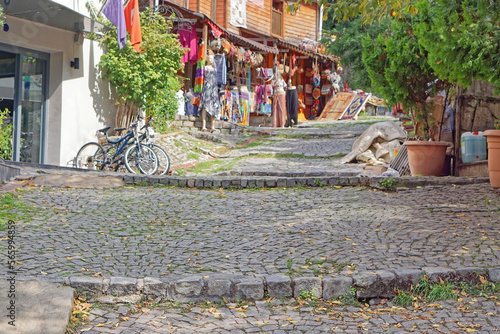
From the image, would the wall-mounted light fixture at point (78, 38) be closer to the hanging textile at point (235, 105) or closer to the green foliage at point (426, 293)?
the green foliage at point (426, 293)

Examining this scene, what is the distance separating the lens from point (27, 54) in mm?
10797

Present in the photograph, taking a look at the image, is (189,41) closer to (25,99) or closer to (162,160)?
(162,160)

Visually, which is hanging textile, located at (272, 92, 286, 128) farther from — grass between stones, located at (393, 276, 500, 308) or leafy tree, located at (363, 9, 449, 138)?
grass between stones, located at (393, 276, 500, 308)

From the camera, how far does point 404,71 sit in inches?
381

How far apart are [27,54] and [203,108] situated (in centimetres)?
798

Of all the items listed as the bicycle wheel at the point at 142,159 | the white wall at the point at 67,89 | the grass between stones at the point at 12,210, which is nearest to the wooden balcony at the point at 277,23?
the white wall at the point at 67,89

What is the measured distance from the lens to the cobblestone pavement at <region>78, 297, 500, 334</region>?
3.54 meters

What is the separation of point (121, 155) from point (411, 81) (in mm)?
6113

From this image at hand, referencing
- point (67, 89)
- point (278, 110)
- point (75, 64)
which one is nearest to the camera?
point (67, 89)

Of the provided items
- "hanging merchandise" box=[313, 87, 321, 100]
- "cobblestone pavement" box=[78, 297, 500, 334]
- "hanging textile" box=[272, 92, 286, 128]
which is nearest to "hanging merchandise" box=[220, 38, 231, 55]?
"hanging textile" box=[272, 92, 286, 128]

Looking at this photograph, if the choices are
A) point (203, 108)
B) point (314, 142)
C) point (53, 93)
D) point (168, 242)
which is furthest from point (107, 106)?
point (168, 242)

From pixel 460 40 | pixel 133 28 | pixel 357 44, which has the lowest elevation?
pixel 460 40

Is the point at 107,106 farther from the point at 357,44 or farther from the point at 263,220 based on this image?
the point at 357,44

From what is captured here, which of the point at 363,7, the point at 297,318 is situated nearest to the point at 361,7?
the point at 363,7
